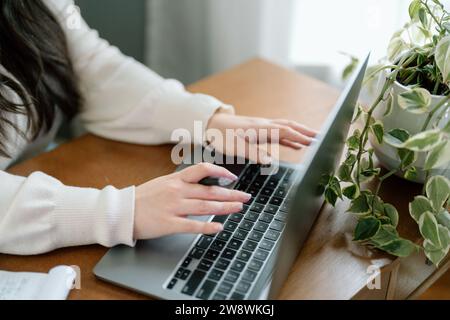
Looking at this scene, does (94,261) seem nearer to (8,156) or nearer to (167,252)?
(167,252)

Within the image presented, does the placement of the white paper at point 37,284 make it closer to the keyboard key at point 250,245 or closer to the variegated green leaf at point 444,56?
the keyboard key at point 250,245

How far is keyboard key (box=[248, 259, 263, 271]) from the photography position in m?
0.67

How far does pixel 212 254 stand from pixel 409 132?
309 mm

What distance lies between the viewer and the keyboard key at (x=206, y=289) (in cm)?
64

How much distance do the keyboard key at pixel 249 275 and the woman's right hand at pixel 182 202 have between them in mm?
64

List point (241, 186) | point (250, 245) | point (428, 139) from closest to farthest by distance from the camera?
point (428, 139), point (250, 245), point (241, 186)

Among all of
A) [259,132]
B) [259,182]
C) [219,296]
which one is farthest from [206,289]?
[259,132]

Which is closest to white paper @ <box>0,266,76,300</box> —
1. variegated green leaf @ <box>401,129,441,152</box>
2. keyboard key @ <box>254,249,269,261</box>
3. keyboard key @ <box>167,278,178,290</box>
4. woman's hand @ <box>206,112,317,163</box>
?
keyboard key @ <box>167,278,178,290</box>

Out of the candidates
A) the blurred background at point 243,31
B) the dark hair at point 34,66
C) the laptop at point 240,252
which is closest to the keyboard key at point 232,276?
the laptop at point 240,252

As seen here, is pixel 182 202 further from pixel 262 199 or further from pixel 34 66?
pixel 34 66

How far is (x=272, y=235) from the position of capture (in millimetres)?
720

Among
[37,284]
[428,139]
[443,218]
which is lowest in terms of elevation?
[37,284]
